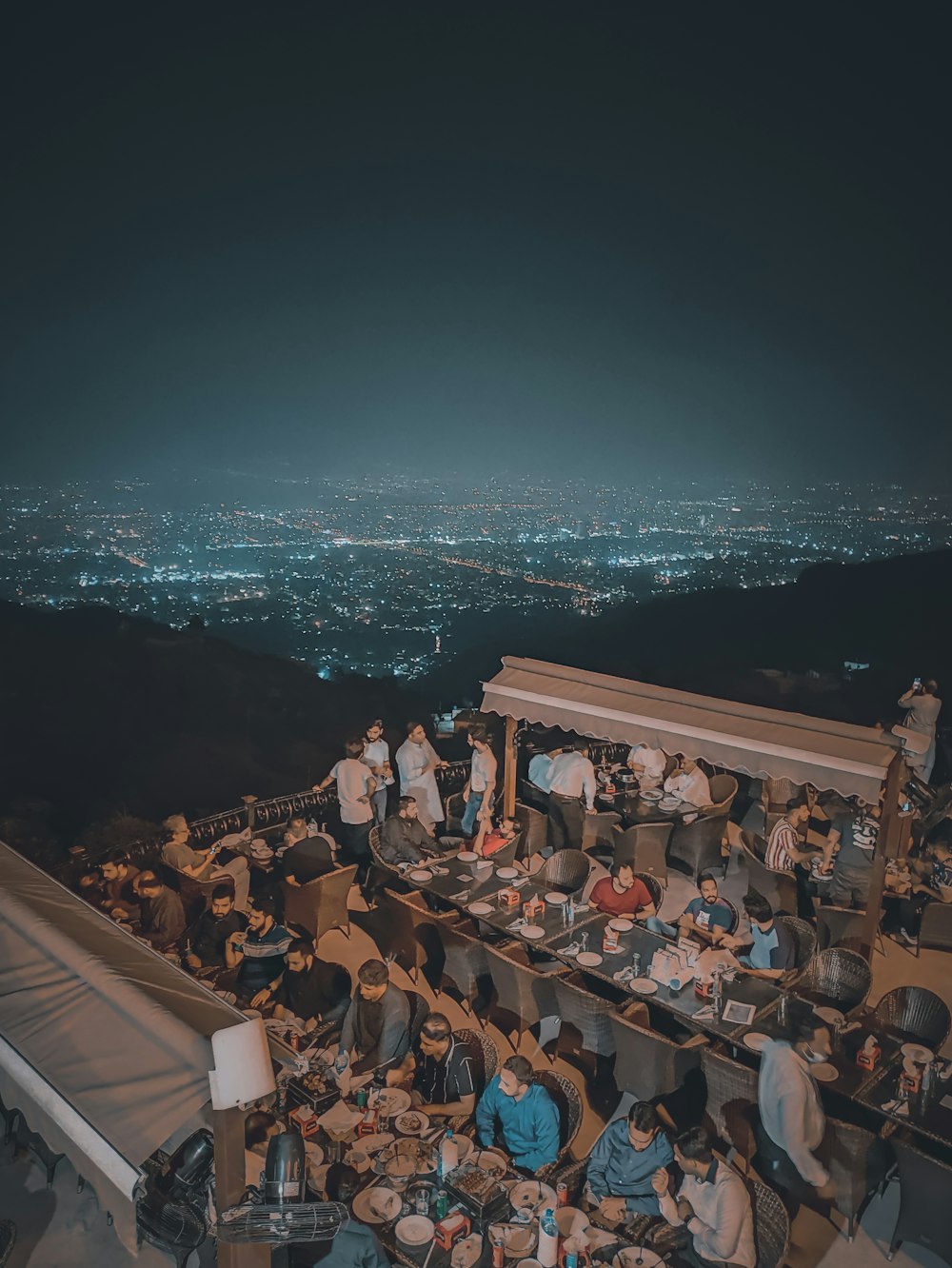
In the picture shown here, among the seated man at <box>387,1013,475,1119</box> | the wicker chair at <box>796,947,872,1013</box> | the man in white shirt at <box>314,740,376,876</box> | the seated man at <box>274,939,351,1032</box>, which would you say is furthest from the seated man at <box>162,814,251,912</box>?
the wicker chair at <box>796,947,872,1013</box>

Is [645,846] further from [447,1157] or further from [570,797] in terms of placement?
[447,1157]

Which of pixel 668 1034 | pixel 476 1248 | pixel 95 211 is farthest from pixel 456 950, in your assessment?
pixel 95 211

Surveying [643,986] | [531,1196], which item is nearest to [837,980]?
[643,986]

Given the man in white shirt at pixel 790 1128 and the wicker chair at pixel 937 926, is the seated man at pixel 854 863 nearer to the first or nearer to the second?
the wicker chair at pixel 937 926

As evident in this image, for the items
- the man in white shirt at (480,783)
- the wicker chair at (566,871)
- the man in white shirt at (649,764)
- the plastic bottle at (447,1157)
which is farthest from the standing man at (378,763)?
the plastic bottle at (447,1157)

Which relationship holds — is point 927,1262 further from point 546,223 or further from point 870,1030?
point 546,223
